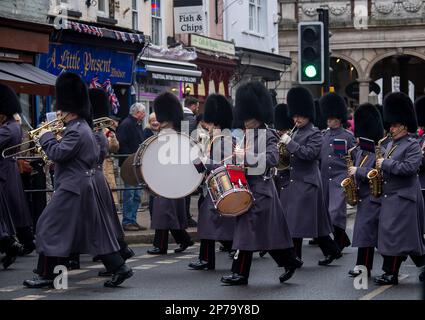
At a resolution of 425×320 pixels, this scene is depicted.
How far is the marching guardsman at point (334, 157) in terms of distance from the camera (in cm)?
1505

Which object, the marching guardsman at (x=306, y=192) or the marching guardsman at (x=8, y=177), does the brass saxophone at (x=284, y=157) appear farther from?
the marching guardsman at (x=8, y=177)

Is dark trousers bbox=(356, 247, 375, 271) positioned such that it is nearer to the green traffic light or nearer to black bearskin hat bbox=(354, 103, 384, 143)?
black bearskin hat bbox=(354, 103, 384, 143)

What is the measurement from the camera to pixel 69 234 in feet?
36.4

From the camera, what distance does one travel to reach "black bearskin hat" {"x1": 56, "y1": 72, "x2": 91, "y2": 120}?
11438 mm

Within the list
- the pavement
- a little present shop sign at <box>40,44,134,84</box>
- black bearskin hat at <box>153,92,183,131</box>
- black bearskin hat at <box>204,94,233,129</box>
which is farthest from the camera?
a little present shop sign at <box>40,44,134,84</box>

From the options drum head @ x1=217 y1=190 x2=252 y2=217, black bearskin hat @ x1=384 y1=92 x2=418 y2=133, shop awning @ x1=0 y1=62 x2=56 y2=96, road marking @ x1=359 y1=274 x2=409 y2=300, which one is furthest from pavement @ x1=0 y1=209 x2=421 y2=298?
shop awning @ x1=0 y1=62 x2=56 y2=96

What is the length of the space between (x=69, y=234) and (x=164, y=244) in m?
3.54

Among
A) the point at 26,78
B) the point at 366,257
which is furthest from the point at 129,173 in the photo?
the point at 26,78

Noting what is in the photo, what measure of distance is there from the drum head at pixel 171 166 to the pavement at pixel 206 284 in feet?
2.77

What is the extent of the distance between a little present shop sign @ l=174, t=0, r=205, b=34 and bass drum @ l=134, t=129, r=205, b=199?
13877 mm

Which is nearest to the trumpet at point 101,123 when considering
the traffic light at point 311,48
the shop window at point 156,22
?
the traffic light at point 311,48
